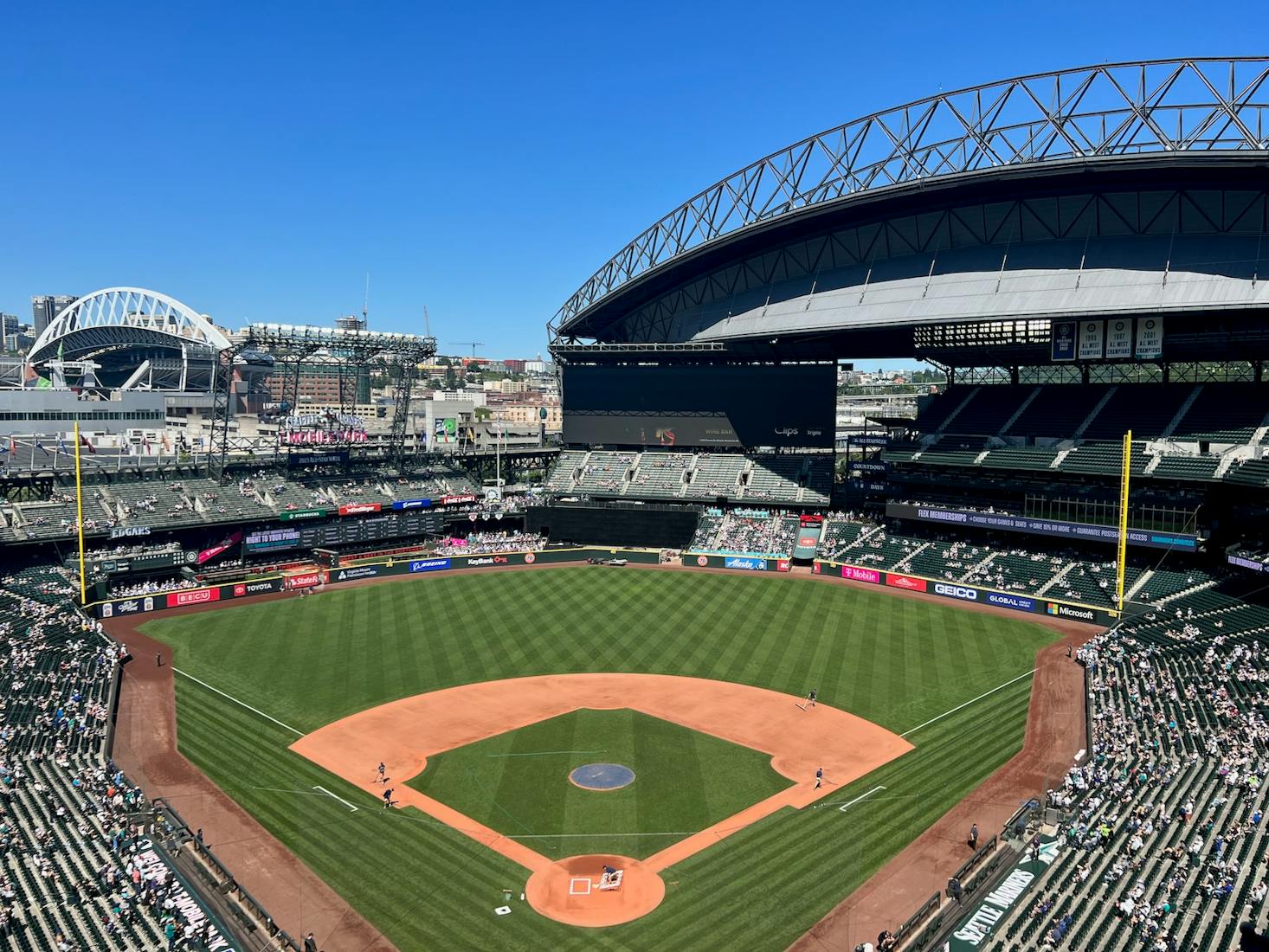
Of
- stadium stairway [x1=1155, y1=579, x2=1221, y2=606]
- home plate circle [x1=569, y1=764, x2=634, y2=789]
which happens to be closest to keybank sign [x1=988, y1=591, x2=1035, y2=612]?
stadium stairway [x1=1155, y1=579, x2=1221, y2=606]

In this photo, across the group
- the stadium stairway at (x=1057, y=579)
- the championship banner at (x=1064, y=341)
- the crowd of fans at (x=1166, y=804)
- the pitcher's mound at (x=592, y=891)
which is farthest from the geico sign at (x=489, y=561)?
the pitcher's mound at (x=592, y=891)

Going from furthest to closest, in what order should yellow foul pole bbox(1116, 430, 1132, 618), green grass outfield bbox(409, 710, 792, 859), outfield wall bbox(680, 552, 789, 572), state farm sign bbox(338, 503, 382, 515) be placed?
1. state farm sign bbox(338, 503, 382, 515)
2. outfield wall bbox(680, 552, 789, 572)
3. yellow foul pole bbox(1116, 430, 1132, 618)
4. green grass outfield bbox(409, 710, 792, 859)

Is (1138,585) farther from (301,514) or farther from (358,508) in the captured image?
(301,514)

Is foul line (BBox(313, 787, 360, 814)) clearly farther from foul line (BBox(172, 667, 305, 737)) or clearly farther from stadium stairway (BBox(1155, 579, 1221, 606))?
stadium stairway (BBox(1155, 579, 1221, 606))

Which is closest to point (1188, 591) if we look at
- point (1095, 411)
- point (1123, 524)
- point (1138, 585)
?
point (1138, 585)

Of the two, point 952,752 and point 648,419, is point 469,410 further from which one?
point 952,752
